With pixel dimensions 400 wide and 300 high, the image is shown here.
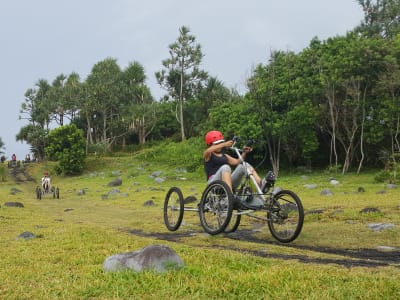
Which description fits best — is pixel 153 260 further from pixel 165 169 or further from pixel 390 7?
pixel 390 7

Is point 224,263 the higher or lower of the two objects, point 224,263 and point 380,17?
the lower

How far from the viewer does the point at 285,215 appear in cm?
899

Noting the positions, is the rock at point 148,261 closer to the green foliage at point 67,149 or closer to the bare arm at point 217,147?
the bare arm at point 217,147

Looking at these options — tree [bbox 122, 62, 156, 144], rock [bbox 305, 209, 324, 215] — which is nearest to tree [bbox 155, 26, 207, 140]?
tree [bbox 122, 62, 156, 144]

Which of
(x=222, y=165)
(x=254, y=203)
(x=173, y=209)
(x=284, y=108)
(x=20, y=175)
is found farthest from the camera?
(x=20, y=175)

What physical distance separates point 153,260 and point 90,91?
59.1m

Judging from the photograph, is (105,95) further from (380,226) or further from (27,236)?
(380,226)

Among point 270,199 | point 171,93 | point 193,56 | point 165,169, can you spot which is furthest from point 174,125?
point 270,199

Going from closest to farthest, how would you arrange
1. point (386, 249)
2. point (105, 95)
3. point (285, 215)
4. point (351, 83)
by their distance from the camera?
point (386, 249) → point (285, 215) → point (351, 83) → point (105, 95)

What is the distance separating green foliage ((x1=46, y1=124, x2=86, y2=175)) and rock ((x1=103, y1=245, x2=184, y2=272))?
45.5 metres

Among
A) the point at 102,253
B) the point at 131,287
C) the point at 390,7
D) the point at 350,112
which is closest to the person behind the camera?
the point at 131,287

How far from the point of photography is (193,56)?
6016 cm

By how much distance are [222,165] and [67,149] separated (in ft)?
143

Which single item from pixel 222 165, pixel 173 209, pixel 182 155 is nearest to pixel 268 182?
pixel 222 165
